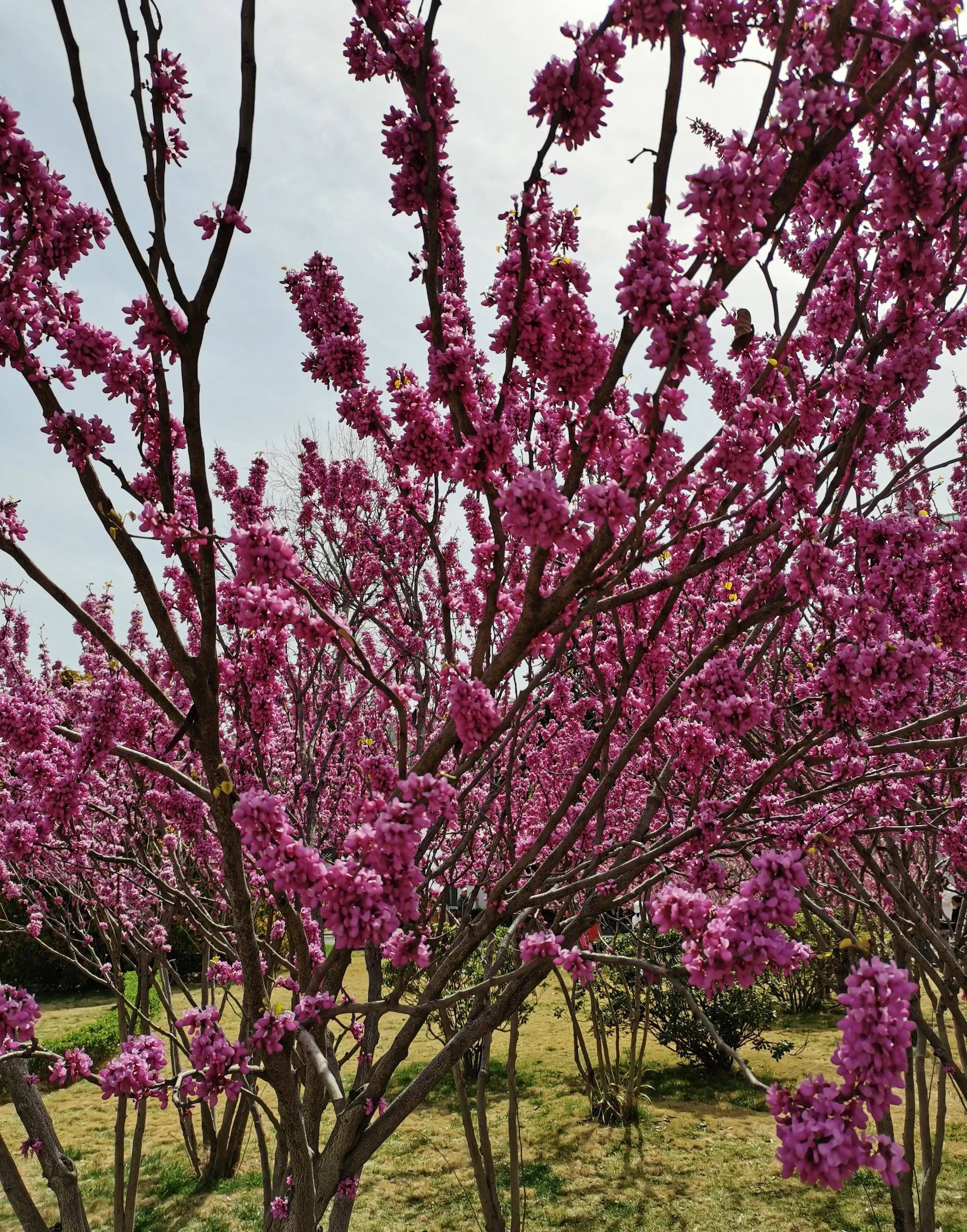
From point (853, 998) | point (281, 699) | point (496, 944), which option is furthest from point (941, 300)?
point (496, 944)

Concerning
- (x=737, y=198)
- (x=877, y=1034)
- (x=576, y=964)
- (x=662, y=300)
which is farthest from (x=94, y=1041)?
(x=737, y=198)

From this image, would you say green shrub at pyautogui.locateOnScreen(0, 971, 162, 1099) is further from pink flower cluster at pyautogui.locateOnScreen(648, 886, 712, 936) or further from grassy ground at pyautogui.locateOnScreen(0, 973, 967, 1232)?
pink flower cluster at pyautogui.locateOnScreen(648, 886, 712, 936)

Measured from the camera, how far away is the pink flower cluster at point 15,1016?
2609 mm

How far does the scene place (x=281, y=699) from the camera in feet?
20.9

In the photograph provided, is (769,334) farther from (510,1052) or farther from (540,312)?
(510,1052)

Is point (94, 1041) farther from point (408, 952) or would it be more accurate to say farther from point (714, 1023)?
point (408, 952)

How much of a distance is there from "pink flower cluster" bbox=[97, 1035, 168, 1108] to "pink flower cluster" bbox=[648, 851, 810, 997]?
193cm

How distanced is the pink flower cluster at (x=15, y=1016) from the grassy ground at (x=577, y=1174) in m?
4.68

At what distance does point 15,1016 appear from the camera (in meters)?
2.61

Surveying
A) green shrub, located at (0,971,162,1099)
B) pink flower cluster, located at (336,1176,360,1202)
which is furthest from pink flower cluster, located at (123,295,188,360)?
green shrub, located at (0,971,162,1099)

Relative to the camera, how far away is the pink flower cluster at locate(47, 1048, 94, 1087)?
3.09 m

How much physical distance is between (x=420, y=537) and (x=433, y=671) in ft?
6.19

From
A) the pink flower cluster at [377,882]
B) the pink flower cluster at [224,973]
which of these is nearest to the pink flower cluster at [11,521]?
the pink flower cluster at [377,882]

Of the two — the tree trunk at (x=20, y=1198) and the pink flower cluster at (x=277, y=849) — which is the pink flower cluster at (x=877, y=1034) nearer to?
the pink flower cluster at (x=277, y=849)
